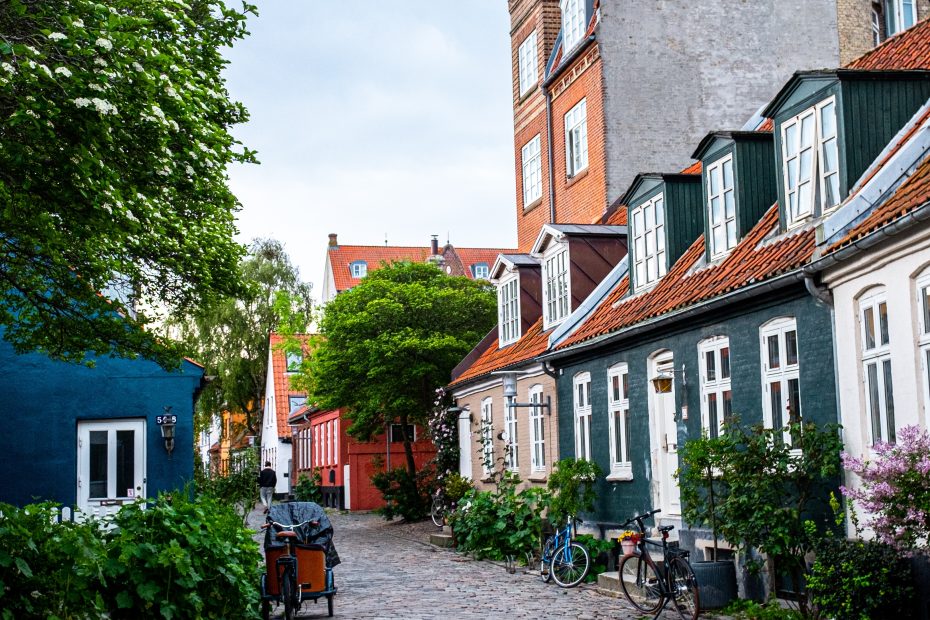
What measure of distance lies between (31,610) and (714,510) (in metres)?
7.25

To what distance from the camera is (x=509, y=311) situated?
25.2m

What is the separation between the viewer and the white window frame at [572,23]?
23.6 metres

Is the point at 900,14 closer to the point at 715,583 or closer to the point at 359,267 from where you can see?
the point at 715,583

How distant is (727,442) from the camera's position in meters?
11.9

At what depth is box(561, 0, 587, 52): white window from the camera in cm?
2367

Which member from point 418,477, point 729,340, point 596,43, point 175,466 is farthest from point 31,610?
point 418,477

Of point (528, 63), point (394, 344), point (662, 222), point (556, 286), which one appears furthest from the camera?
point (394, 344)

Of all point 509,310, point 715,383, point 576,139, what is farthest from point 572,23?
point 715,383

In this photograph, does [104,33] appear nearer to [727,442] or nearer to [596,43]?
[727,442]

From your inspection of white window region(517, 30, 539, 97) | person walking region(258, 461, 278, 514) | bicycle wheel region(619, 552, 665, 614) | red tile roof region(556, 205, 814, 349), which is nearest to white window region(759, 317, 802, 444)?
red tile roof region(556, 205, 814, 349)

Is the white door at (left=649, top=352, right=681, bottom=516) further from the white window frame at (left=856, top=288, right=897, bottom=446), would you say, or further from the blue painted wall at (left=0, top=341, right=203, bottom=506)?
the blue painted wall at (left=0, top=341, right=203, bottom=506)

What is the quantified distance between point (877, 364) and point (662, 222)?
265 inches

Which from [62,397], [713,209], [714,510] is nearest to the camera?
[714,510]

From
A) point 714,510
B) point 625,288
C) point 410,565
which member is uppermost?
point 625,288
